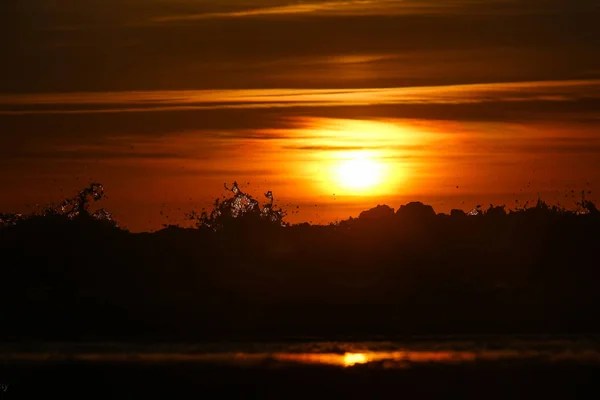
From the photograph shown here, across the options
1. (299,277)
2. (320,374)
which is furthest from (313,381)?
(299,277)

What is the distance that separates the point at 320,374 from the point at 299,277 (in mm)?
23996

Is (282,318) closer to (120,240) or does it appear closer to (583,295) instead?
(583,295)

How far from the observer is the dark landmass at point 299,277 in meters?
50.6

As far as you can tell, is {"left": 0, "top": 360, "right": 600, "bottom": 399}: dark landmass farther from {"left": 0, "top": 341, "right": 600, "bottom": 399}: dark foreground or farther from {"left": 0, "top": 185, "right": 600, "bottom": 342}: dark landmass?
{"left": 0, "top": 185, "right": 600, "bottom": 342}: dark landmass

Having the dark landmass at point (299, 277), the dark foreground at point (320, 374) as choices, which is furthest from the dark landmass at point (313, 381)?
the dark landmass at point (299, 277)

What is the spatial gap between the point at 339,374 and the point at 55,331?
16126mm

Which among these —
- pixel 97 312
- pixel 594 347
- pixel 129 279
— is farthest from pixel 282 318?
pixel 594 347

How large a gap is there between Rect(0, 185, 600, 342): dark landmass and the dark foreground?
697 cm

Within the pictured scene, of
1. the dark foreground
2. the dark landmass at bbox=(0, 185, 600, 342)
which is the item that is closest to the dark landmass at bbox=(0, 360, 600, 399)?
the dark foreground

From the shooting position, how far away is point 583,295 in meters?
55.6

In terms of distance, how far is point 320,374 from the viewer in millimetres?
36188

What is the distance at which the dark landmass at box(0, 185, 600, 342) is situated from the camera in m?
50.6

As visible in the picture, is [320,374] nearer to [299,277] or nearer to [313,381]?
[313,381]

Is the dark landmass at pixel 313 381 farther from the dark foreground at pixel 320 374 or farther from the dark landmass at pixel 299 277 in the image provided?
the dark landmass at pixel 299 277
